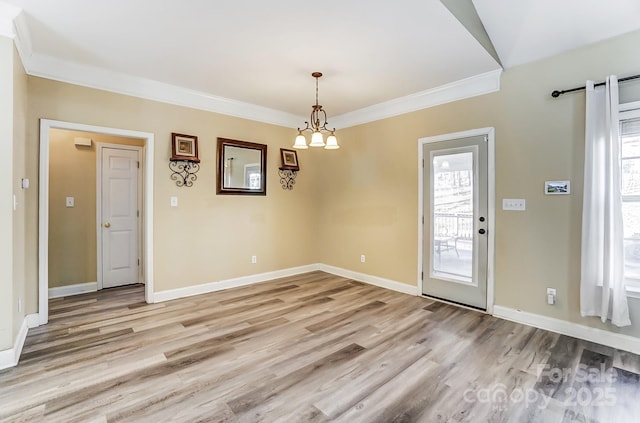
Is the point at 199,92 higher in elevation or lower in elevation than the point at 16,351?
higher

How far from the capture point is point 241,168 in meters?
4.62

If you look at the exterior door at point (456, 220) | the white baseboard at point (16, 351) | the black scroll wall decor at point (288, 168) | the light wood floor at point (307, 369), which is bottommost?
the light wood floor at point (307, 369)

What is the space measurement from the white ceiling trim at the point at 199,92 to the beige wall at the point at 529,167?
0.42ft

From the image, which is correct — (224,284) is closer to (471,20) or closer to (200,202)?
(200,202)

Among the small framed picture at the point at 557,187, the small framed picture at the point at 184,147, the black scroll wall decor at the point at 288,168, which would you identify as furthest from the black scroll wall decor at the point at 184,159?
the small framed picture at the point at 557,187

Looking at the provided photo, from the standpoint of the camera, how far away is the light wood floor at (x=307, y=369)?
1.90 meters

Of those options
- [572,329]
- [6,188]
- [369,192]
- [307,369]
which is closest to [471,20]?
[369,192]

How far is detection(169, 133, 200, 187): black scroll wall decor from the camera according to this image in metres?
3.97

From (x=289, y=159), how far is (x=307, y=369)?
141 inches

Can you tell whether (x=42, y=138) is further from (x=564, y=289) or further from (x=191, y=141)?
(x=564, y=289)

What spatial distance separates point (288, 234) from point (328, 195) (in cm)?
103

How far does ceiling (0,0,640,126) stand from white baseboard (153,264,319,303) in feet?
8.41

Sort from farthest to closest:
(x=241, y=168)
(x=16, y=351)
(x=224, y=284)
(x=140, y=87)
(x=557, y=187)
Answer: (x=241, y=168)
(x=224, y=284)
(x=140, y=87)
(x=557, y=187)
(x=16, y=351)

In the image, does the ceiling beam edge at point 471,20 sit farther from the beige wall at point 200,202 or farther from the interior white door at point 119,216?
the interior white door at point 119,216
